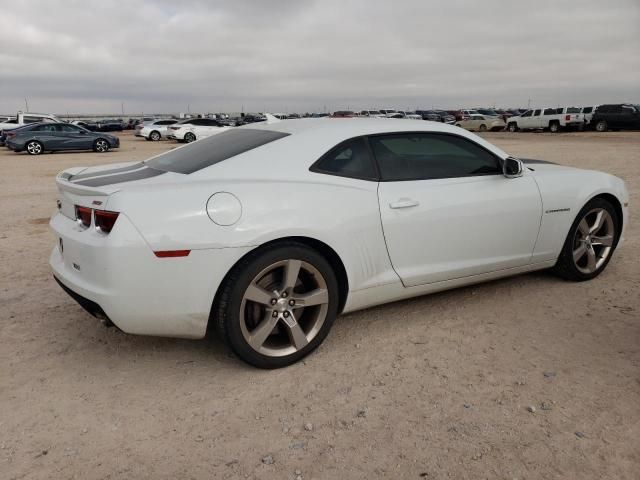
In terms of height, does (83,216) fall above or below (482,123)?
below

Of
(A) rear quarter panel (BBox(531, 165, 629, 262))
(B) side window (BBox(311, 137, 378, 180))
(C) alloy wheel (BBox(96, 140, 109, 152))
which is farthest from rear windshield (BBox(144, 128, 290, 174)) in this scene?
(C) alloy wheel (BBox(96, 140, 109, 152))

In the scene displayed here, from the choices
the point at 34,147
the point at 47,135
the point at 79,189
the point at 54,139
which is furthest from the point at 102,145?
the point at 79,189

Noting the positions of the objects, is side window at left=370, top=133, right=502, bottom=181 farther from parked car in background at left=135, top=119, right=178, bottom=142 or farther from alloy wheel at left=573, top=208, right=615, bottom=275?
parked car in background at left=135, top=119, right=178, bottom=142

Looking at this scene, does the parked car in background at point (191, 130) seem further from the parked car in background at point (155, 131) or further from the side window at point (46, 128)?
the side window at point (46, 128)

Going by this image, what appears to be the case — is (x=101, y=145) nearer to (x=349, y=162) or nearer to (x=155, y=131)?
(x=155, y=131)

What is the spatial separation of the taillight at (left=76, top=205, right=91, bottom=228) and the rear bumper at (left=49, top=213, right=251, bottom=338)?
0.14 ft

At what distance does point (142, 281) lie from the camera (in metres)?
2.77

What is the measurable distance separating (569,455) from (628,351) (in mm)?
1321

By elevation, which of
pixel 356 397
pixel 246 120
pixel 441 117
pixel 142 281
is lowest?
pixel 356 397

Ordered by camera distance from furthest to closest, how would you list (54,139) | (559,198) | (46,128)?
(46,128), (54,139), (559,198)

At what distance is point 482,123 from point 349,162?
40503 mm

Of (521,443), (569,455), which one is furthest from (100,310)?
(569,455)

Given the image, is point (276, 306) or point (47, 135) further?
point (47, 135)

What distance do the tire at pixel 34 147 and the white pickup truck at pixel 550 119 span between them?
3055 cm
